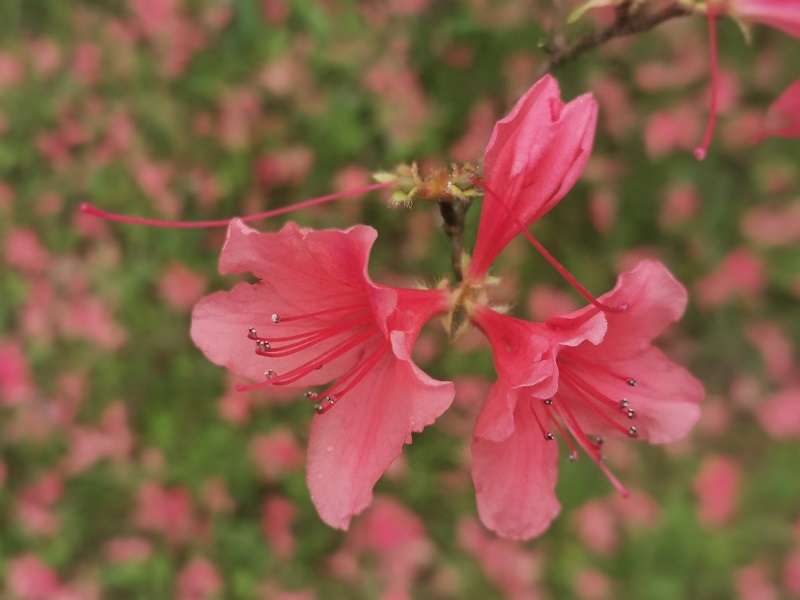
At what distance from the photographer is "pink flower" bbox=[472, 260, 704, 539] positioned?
0.83 m

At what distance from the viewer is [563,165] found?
32.4 inches

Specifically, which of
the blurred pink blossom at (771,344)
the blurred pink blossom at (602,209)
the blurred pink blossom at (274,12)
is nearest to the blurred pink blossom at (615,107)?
the blurred pink blossom at (602,209)

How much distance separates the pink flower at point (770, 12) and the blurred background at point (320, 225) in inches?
37.4

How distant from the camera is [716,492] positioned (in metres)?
2.23

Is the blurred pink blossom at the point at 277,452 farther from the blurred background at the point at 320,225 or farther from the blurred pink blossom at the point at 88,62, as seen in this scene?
the blurred pink blossom at the point at 88,62

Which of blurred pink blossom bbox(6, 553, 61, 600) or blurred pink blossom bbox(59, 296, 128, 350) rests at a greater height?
blurred pink blossom bbox(59, 296, 128, 350)

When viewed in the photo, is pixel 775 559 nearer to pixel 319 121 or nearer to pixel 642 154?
pixel 642 154

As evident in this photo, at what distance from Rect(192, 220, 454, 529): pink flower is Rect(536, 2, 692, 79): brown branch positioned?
0.35 metres

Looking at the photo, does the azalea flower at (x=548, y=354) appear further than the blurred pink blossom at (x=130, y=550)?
No

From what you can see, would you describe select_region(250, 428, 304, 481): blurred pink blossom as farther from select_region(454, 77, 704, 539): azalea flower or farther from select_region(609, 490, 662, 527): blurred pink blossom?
select_region(454, 77, 704, 539): azalea flower

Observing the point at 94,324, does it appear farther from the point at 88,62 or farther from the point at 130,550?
the point at 88,62

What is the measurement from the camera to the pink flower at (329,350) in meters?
0.81

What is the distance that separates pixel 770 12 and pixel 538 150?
1.20 ft

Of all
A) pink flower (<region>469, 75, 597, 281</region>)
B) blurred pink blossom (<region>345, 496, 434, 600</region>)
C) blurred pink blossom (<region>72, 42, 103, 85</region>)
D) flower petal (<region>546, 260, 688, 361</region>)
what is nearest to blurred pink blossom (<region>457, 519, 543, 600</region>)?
blurred pink blossom (<region>345, 496, 434, 600</region>)
